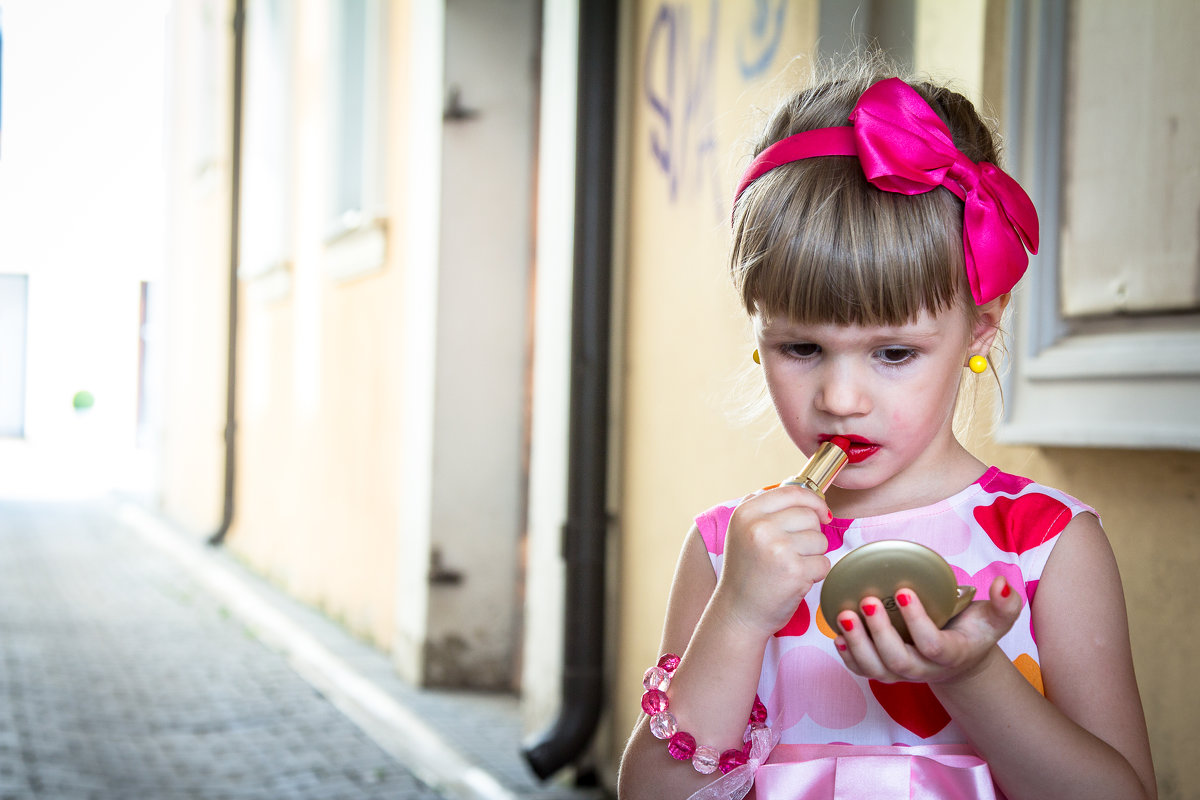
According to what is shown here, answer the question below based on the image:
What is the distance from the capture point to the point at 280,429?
854 cm

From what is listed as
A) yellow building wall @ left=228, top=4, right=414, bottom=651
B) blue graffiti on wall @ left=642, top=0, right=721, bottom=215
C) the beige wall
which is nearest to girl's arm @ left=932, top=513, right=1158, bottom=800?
blue graffiti on wall @ left=642, top=0, right=721, bottom=215

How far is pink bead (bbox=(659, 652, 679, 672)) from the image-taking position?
1.46m

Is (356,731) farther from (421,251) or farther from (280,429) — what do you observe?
(280,429)

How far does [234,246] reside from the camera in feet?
32.9

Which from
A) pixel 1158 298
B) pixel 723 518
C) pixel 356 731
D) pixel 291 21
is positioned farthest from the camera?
pixel 291 21

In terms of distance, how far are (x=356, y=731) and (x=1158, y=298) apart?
12.0 ft

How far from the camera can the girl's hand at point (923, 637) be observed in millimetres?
1113

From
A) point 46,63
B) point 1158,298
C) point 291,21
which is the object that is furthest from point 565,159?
point 46,63

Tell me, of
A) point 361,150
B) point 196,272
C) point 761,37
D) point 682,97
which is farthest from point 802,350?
point 196,272

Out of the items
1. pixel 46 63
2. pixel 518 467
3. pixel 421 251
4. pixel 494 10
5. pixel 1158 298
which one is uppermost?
pixel 46 63

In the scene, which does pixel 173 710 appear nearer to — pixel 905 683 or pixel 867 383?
pixel 905 683

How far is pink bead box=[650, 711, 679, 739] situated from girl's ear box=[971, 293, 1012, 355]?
0.57m

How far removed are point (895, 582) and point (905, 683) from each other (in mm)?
339

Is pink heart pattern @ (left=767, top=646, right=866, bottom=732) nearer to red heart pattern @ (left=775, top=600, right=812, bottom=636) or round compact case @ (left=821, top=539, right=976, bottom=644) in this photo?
red heart pattern @ (left=775, top=600, right=812, bottom=636)
